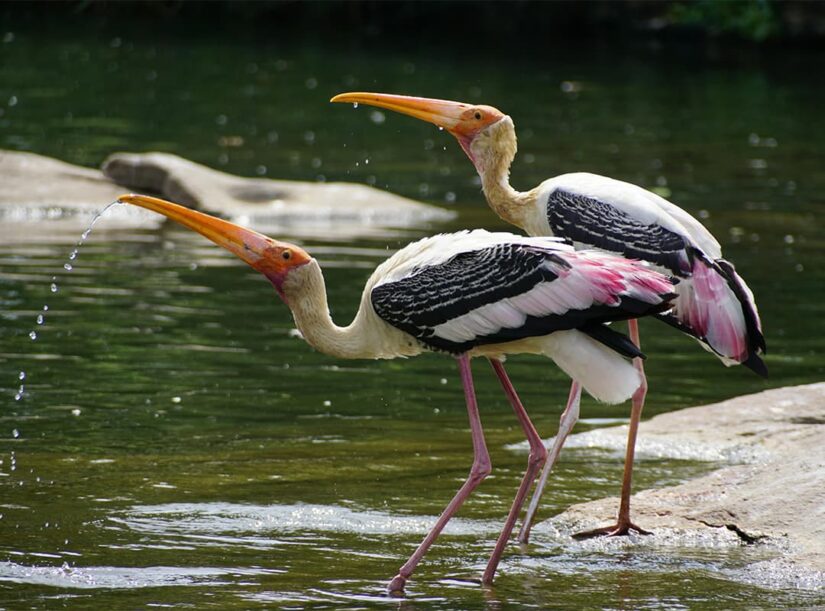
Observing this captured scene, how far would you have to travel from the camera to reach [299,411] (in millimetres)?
8984

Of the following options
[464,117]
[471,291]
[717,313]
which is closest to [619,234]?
[717,313]

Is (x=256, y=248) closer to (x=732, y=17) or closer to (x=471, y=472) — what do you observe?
(x=471, y=472)

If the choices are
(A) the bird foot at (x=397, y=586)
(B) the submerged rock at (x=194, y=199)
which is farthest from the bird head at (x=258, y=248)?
(B) the submerged rock at (x=194, y=199)

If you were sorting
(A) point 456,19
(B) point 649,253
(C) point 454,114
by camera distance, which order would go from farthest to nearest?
(A) point 456,19, (C) point 454,114, (B) point 649,253

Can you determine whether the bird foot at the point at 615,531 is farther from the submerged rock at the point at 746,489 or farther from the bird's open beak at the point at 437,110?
the bird's open beak at the point at 437,110

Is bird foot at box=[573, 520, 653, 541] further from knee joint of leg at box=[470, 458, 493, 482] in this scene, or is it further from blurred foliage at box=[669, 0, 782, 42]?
blurred foliage at box=[669, 0, 782, 42]

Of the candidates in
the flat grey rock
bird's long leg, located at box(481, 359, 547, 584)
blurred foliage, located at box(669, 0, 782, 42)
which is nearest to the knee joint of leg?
bird's long leg, located at box(481, 359, 547, 584)

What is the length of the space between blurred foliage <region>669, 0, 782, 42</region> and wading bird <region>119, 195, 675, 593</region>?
2910 centimetres

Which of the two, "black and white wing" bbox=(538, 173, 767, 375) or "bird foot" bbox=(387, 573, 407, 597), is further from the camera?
"black and white wing" bbox=(538, 173, 767, 375)

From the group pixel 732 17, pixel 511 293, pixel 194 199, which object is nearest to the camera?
pixel 511 293

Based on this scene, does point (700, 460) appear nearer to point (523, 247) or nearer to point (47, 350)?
point (523, 247)

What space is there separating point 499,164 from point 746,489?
174 cm

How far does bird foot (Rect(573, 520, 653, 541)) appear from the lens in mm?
6695

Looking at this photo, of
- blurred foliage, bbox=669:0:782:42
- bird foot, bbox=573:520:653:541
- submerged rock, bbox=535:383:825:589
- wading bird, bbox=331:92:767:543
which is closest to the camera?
submerged rock, bbox=535:383:825:589
